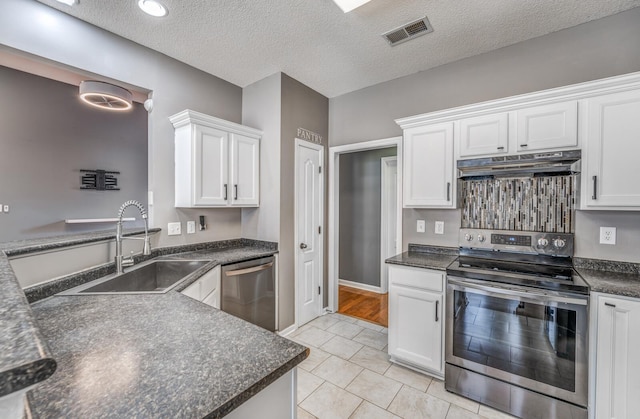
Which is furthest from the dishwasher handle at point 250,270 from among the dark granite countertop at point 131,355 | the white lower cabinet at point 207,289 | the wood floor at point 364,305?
the wood floor at point 364,305

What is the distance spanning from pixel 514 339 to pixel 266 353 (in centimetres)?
179

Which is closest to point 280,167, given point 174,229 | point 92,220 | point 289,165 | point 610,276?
point 289,165

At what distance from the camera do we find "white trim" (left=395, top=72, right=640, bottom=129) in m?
1.75

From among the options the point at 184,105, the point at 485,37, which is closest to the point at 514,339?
the point at 485,37

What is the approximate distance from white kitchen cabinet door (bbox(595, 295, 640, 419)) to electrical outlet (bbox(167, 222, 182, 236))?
3.19 m

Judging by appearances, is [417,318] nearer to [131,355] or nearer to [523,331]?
[523,331]

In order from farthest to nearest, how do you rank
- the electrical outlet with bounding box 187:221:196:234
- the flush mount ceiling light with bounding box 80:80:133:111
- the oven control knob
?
1. the electrical outlet with bounding box 187:221:196:234
2. the flush mount ceiling light with bounding box 80:80:133:111
3. the oven control knob

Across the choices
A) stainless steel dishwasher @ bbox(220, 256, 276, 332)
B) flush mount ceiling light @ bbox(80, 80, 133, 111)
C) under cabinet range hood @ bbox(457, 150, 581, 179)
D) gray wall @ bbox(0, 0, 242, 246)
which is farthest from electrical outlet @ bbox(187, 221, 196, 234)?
under cabinet range hood @ bbox(457, 150, 581, 179)

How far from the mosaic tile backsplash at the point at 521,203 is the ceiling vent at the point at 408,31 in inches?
51.0

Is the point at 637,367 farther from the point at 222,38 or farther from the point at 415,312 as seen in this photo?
the point at 222,38

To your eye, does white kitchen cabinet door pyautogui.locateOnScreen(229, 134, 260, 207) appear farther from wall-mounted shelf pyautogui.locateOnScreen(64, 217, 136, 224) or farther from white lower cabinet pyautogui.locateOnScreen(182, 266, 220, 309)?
wall-mounted shelf pyautogui.locateOnScreen(64, 217, 136, 224)

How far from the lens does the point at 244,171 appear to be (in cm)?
288

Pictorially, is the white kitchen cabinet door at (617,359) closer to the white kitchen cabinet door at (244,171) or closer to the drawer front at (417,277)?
the drawer front at (417,277)

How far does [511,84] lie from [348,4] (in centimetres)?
162
